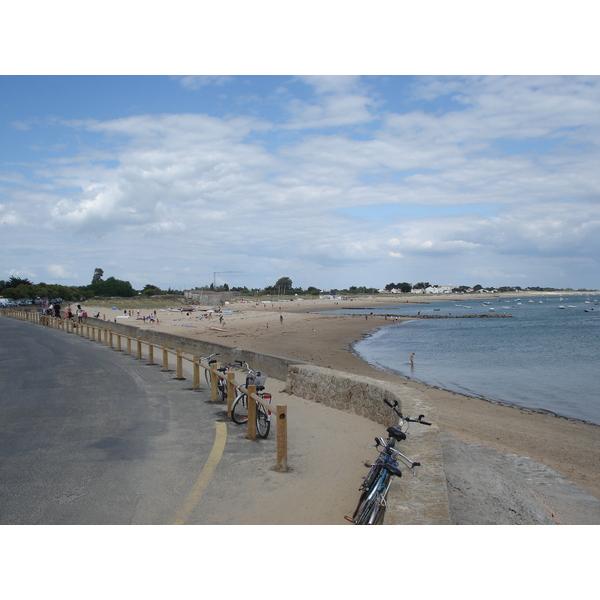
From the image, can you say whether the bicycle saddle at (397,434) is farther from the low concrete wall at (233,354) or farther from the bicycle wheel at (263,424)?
the low concrete wall at (233,354)

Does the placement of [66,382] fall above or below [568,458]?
above

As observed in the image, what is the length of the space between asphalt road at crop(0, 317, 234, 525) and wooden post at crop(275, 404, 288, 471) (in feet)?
3.16

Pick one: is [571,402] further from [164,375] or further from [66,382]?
[66,382]

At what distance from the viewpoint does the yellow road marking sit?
16.6ft

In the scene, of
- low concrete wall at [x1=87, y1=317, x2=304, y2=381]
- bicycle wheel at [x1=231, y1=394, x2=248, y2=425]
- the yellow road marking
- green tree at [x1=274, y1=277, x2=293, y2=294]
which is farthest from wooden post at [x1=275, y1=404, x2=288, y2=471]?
green tree at [x1=274, y1=277, x2=293, y2=294]

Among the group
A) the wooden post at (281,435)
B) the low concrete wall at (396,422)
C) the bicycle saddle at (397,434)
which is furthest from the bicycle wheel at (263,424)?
the bicycle saddle at (397,434)

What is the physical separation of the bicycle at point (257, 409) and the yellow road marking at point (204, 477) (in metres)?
0.48

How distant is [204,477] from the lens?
6.17m

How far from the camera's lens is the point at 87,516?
4.92 meters

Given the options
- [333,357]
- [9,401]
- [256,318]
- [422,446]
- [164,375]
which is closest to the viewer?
[422,446]

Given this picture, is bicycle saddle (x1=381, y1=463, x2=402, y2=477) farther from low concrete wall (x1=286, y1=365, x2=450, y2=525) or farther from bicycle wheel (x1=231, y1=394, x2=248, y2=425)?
bicycle wheel (x1=231, y1=394, x2=248, y2=425)

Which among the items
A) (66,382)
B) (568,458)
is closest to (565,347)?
(568,458)

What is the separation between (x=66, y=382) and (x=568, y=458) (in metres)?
12.4

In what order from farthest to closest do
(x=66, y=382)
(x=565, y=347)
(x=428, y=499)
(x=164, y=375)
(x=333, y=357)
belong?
1. (x=565, y=347)
2. (x=333, y=357)
3. (x=164, y=375)
4. (x=66, y=382)
5. (x=428, y=499)
